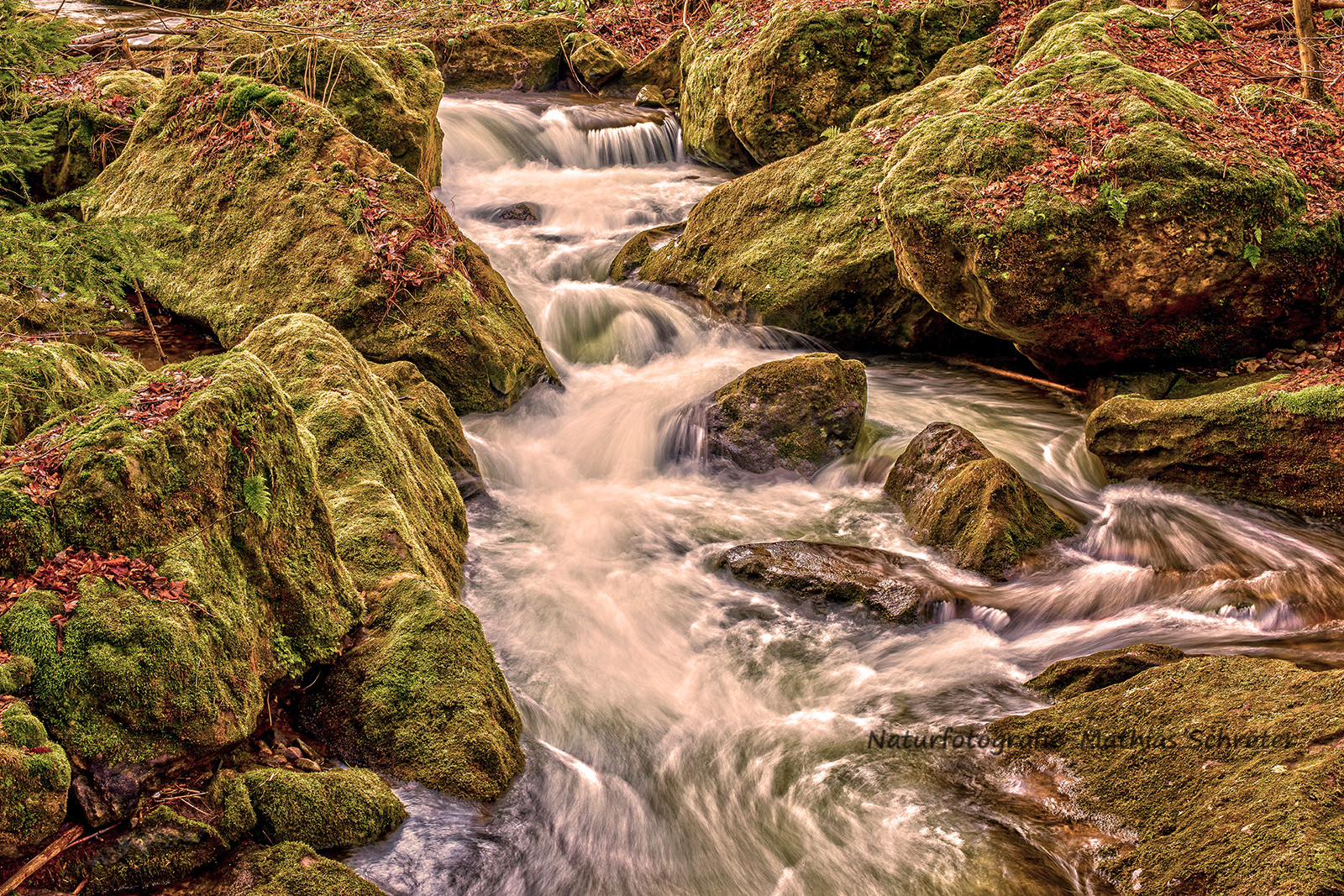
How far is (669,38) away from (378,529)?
15805mm

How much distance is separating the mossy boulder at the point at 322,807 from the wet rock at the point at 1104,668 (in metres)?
3.93

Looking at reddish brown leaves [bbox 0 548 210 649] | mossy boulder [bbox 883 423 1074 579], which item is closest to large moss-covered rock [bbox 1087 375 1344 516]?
mossy boulder [bbox 883 423 1074 579]

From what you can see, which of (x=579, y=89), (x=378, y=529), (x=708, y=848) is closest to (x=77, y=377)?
(x=378, y=529)

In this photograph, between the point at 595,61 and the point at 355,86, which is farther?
the point at 595,61

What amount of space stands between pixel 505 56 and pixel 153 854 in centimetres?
1818

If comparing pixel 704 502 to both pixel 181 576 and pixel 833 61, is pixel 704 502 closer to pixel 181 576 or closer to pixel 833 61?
pixel 181 576

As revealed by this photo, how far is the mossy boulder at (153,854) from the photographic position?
288 cm

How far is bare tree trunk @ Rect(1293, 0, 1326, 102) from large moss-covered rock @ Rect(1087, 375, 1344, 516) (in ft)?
14.7

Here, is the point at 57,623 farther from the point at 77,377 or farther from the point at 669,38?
the point at 669,38

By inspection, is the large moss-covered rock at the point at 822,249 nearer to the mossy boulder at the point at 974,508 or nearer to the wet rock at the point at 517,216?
the wet rock at the point at 517,216

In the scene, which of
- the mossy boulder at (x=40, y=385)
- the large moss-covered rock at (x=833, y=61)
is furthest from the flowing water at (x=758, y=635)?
the large moss-covered rock at (x=833, y=61)

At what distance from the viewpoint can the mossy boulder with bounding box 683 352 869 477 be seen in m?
8.55

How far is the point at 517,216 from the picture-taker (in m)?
13.3

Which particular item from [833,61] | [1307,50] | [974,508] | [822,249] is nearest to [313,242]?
[822,249]
